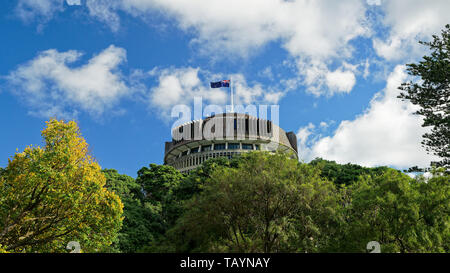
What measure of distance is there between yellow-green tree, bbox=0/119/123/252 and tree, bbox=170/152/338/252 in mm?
5870

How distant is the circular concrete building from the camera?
6844cm

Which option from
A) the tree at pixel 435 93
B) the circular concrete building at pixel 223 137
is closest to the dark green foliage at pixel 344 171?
the tree at pixel 435 93

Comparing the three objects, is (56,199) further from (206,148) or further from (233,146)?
(206,148)

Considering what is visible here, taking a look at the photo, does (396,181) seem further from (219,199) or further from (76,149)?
(76,149)

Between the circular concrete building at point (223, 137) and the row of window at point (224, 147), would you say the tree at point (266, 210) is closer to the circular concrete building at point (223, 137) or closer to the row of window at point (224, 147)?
the circular concrete building at point (223, 137)

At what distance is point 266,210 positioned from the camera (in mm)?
19719

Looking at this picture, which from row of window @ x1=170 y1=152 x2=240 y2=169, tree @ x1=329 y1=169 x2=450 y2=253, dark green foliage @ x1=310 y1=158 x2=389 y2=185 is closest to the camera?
tree @ x1=329 y1=169 x2=450 y2=253

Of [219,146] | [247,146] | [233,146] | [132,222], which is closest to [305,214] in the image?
[132,222]

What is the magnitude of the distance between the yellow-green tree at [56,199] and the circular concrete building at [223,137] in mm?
49747

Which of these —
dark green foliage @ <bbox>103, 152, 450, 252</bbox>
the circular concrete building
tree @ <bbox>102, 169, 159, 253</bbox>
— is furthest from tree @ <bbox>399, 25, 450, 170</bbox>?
the circular concrete building

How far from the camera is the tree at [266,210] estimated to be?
19.3m

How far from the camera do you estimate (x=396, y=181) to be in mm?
17297

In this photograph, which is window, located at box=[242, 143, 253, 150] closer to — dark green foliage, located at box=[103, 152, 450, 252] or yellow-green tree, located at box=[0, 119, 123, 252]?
dark green foliage, located at box=[103, 152, 450, 252]
